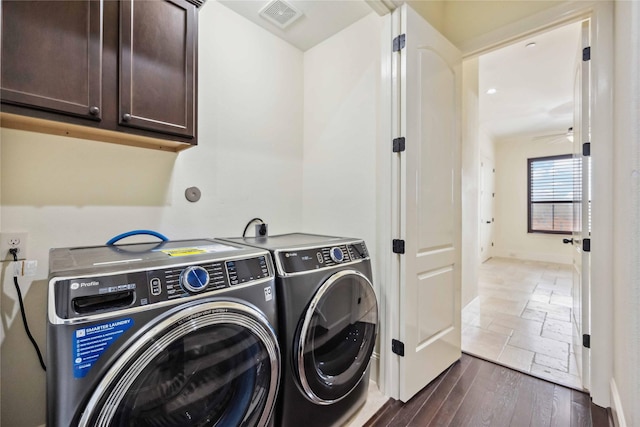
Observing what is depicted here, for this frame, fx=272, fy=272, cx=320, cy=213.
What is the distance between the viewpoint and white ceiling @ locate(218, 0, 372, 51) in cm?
189

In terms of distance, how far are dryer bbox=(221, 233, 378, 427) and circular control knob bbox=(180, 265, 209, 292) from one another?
336mm

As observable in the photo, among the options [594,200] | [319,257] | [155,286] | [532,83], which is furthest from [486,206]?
[155,286]

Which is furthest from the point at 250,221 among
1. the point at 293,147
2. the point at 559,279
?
the point at 559,279

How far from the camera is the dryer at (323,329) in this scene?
119 centimetres

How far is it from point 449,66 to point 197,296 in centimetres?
217

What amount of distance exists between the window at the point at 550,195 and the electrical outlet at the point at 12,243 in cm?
790

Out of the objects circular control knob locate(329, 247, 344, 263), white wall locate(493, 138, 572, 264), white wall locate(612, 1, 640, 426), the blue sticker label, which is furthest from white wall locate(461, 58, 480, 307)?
white wall locate(493, 138, 572, 264)

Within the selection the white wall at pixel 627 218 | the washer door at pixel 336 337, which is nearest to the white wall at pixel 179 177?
the washer door at pixel 336 337

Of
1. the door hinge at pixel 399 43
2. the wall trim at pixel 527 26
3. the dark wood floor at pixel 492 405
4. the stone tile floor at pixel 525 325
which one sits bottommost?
the dark wood floor at pixel 492 405

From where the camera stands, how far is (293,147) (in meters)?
2.37

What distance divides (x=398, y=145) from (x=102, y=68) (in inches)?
59.2

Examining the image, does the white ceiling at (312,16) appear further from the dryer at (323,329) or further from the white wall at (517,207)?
the white wall at (517,207)

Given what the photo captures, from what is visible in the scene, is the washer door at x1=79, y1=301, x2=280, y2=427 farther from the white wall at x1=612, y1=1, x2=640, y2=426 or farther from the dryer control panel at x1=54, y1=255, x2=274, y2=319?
the white wall at x1=612, y1=1, x2=640, y2=426

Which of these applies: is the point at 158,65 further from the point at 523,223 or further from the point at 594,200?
the point at 523,223
